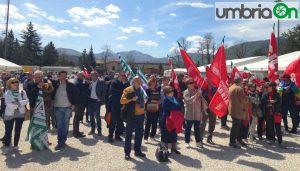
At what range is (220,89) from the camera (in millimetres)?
7316

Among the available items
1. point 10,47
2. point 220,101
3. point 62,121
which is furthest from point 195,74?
point 10,47

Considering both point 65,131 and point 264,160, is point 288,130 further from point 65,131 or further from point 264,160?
point 65,131

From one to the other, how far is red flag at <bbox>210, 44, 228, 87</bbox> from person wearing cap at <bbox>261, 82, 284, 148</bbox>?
54.5 inches

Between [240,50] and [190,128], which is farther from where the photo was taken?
[240,50]

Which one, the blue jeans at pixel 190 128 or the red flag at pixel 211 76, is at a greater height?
the red flag at pixel 211 76

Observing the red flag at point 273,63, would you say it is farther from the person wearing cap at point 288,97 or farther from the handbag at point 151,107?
the handbag at point 151,107

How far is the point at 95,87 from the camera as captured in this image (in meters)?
9.41

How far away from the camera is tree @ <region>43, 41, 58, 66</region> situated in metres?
81.6

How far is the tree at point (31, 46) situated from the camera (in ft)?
254

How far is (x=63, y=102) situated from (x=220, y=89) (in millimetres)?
3872

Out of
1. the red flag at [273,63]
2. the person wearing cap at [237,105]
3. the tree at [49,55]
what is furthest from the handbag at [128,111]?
the tree at [49,55]

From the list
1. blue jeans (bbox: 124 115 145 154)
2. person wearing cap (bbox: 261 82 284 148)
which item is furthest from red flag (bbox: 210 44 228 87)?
blue jeans (bbox: 124 115 145 154)

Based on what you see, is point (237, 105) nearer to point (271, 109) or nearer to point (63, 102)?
point (271, 109)

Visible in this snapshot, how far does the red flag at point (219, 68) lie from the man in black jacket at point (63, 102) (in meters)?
3.57
